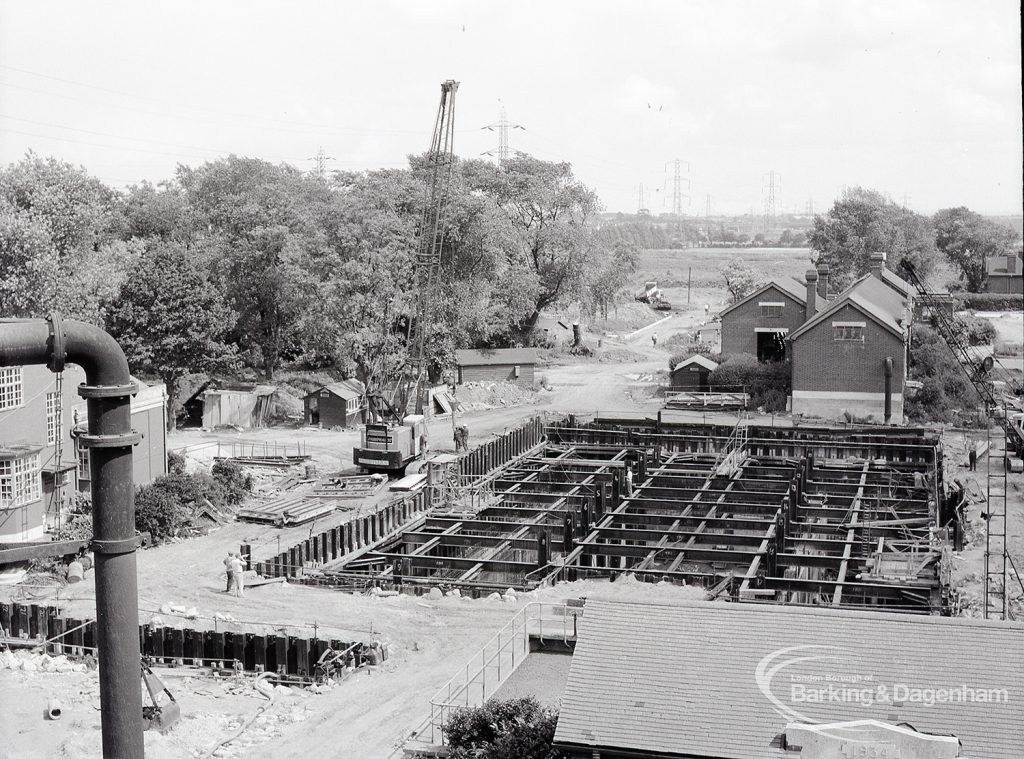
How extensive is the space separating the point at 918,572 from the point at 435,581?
1256 cm

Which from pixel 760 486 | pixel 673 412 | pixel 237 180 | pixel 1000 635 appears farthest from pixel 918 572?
pixel 237 180

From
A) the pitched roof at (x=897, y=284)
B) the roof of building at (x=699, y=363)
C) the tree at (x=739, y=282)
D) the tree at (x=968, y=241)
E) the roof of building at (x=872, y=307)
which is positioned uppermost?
the tree at (x=968, y=241)

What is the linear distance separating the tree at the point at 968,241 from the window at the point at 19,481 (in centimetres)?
7043

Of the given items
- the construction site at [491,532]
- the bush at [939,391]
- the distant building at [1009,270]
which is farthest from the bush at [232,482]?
the bush at [939,391]

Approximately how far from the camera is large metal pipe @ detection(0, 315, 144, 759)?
8.02 m

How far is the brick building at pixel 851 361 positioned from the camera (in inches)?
2002

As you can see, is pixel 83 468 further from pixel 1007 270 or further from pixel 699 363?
pixel 699 363

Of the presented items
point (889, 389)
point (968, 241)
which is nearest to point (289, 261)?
point (889, 389)

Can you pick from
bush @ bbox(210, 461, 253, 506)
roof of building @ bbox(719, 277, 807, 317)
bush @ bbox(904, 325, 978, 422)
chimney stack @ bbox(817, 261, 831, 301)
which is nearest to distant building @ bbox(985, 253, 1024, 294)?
bush @ bbox(210, 461, 253, 506)

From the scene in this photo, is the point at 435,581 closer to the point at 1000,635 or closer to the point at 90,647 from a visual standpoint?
the point at 90,647

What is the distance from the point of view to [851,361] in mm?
51688

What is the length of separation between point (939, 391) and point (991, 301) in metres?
43.5

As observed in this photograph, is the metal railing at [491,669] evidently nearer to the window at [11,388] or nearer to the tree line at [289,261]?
the window at [11,388]

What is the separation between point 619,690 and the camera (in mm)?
15156
